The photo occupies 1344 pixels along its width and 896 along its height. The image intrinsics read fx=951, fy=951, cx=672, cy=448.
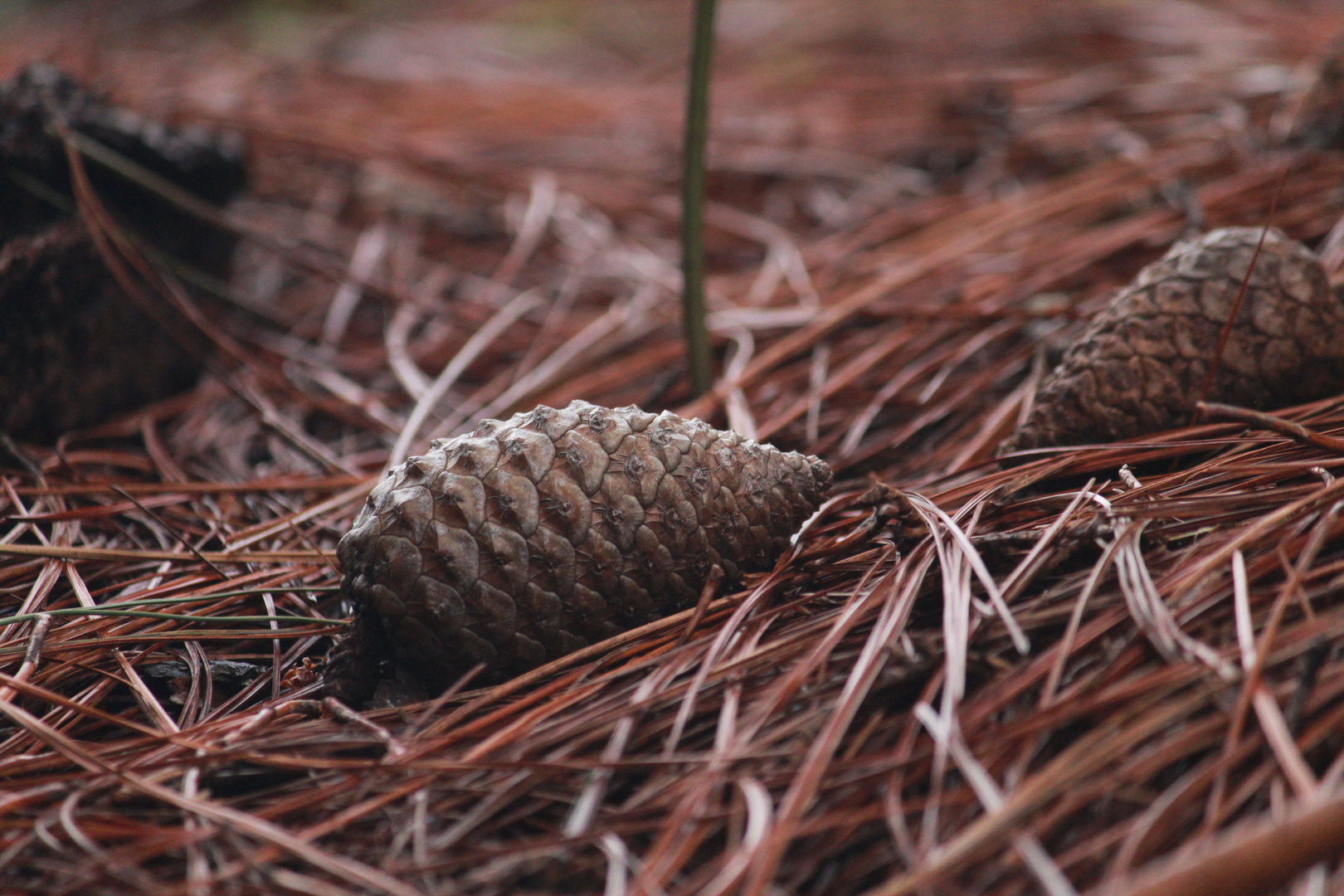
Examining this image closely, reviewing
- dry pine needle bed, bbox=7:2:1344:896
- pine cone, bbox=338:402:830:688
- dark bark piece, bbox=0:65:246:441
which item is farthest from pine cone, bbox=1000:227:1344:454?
dark bark piece, bbox=0:65:246:441

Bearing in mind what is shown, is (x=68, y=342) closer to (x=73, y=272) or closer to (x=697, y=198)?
(x=73, y=272)

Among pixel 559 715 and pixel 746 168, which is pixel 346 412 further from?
pixel 746 168

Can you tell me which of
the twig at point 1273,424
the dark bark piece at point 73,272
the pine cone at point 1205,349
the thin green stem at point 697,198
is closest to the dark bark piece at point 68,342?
the dark bark piece at point 73,272

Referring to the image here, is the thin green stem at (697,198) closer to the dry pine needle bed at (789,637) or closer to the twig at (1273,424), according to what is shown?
the dry pine needle bed at (789,637)

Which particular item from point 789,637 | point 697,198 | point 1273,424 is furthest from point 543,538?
point 1273,424

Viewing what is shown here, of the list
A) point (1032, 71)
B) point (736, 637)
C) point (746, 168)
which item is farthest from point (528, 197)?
point (736, 637)

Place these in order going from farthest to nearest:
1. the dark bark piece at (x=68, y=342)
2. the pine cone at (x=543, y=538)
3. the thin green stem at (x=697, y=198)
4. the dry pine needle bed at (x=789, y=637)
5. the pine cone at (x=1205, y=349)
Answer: the dark bark piece at (x=68, y=342) → the thin green stem at (x=697, y=198) → the pine cone at (x=1205, y=349) → the pine cone at (x=543, y=538) → the dry pine needle bed at (x=789, y=637)
